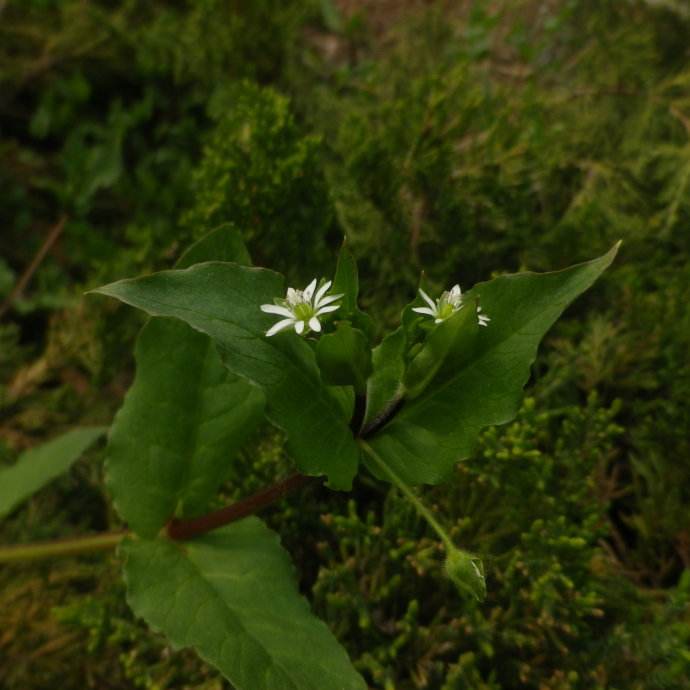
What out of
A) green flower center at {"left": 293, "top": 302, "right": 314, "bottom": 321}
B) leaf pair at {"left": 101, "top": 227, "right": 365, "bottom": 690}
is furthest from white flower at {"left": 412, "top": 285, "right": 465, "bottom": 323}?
leaf pair at {"left": 101, "top": 227, "right": 365, "bottom": 690}

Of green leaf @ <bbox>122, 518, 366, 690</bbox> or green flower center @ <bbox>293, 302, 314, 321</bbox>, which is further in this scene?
green leaf @ <bbox>122, 518, 366, 690</bbox>

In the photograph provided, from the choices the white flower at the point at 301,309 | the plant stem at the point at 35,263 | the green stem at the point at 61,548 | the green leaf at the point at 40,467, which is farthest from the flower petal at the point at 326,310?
the plant stem at the point at 35,263

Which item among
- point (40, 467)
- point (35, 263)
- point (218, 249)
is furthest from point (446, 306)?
Result: point (35, 263)

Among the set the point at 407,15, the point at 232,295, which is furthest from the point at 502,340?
the point at 407,15

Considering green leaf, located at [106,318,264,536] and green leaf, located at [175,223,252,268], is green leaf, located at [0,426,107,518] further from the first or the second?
green leaf, located at [175,223,252,268]

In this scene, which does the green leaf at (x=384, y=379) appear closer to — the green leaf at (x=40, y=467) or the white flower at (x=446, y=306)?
the white flower at (x=446, y=306)

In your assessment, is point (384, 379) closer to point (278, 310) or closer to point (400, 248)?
point (278, 310)
